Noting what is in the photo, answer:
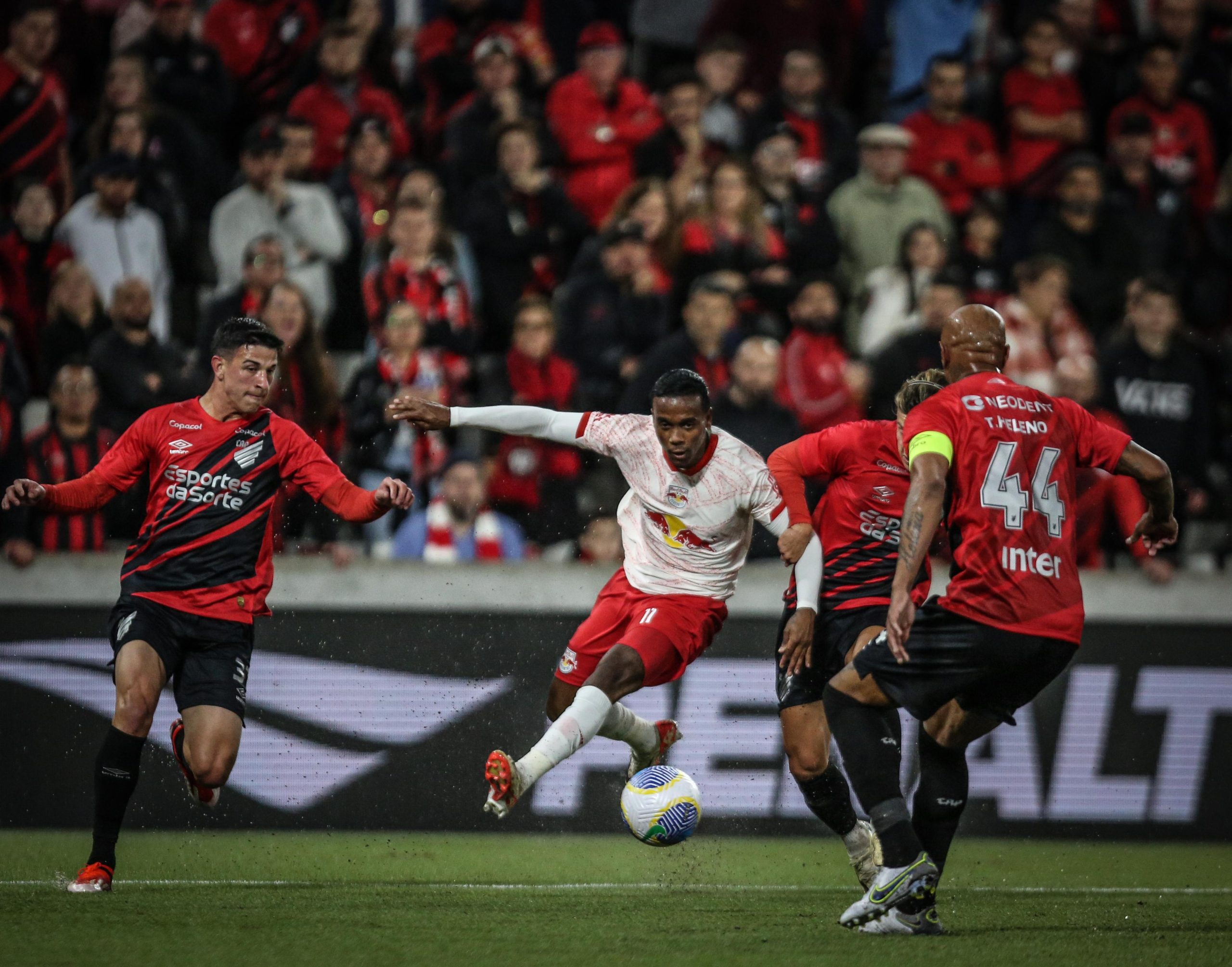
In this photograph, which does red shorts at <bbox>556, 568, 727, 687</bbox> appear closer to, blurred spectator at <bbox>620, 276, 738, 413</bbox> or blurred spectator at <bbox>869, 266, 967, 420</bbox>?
blurred spectator at <bbox>620, 276, 738, 413</bbox>

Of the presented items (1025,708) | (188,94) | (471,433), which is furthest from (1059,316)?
(188,94)

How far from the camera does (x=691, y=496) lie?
7297 mm

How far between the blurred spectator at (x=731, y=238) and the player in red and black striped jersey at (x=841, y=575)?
4.59 meters

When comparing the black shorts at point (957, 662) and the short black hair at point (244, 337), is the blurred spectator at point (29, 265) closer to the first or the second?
the short black hair at point (244, 337)

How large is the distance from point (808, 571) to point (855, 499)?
461 mm

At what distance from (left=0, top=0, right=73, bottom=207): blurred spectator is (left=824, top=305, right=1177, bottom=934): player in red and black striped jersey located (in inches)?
313

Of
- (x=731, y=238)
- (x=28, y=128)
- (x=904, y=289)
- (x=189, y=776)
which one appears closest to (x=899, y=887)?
(x=189, y=776)

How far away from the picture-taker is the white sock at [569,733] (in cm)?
658

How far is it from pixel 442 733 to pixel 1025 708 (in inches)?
135

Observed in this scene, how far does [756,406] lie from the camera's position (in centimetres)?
1012

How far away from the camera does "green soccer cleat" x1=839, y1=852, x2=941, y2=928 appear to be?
19.3 feet

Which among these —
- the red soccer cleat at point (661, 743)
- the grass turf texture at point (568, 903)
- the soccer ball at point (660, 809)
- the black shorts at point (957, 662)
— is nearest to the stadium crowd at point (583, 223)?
the grass turf texture at point (568, 903)

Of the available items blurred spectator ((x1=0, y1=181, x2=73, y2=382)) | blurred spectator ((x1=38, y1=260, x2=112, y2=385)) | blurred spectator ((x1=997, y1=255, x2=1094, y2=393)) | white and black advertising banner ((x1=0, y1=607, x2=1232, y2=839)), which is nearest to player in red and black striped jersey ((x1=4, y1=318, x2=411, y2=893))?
white and black advertising banner ((x1=0, y1=607, x2=1232, y2=839))

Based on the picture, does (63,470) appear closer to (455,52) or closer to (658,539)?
(658,539)
